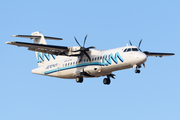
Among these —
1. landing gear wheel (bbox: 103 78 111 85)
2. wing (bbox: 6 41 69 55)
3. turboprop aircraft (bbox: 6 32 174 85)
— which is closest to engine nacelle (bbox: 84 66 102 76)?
turboprop aircraft (bbox: 6 32 174 85)

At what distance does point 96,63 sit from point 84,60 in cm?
161

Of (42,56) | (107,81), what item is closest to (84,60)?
(107,81)

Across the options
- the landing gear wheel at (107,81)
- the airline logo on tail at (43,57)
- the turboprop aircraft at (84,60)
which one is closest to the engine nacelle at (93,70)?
the turboprop aircraft at (84,60)

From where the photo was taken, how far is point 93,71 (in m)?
29.9

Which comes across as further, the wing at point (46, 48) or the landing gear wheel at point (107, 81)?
the landing gear wheel at point (107, 81)

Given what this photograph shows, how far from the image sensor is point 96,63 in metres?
29.8

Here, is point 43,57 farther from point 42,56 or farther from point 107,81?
point 107,81

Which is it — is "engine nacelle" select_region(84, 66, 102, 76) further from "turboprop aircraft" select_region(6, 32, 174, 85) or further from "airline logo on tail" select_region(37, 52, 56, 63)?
"airline logo on tail" select_region(37, 52, 56, 63)

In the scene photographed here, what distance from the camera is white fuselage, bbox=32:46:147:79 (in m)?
27.8

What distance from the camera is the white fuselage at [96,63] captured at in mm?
27797

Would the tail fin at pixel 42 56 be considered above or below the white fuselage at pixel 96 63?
above

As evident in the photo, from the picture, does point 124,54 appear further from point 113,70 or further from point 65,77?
point 65,77

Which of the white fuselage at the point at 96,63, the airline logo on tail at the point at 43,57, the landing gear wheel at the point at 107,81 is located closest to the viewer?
the white fuselage at the point at 96,63

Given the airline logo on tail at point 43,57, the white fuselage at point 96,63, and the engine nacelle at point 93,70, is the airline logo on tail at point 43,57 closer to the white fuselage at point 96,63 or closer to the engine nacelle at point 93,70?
the white fuselage at point 96,63
